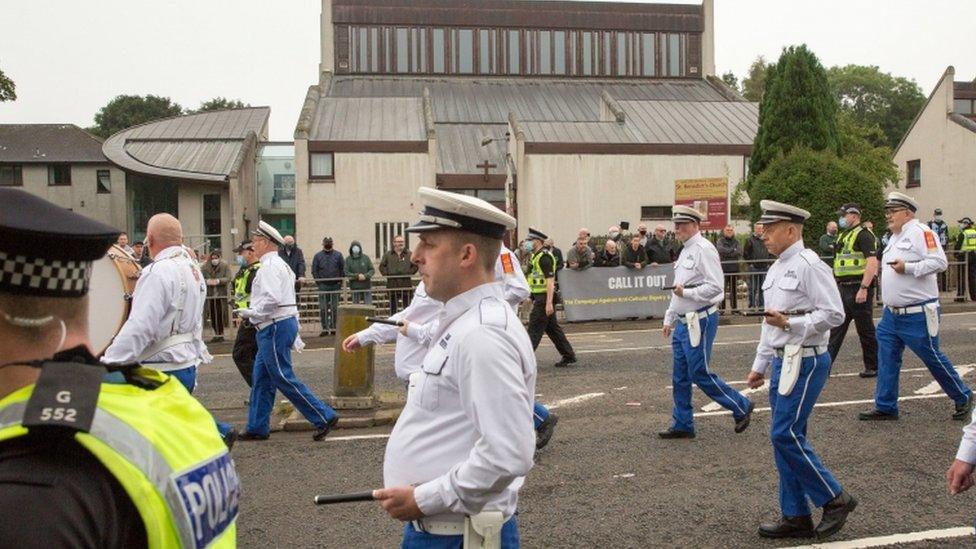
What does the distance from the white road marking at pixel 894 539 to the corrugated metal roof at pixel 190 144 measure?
3622 centimetres

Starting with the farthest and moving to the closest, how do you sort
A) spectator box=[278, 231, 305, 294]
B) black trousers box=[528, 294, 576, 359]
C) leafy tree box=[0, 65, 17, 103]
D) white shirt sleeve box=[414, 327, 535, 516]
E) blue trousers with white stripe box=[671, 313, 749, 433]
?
leafy tree box=[0, 65, 17, 103]
spectator box=[278, 231, 305, 294]
black trousers box=[528, 294, 576, 359]
blue trousers with white stripe box=[671, 313, 749, 433]
white shirt sleeve box=[414, 327, 535, 516]

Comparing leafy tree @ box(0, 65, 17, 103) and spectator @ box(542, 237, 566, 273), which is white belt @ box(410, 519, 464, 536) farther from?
leafy tree @ box(0, 65, 17, 103)

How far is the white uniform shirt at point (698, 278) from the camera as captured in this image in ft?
28.2

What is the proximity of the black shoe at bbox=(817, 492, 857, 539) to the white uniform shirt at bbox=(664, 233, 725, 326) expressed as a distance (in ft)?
9.91

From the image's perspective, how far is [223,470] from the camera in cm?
200

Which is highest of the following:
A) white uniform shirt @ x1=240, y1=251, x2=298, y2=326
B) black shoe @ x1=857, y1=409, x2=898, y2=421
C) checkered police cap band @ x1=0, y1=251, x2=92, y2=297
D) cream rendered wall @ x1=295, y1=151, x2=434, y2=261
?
cream rendered wall @ x1=295, y1=151, x2=434, y2=261

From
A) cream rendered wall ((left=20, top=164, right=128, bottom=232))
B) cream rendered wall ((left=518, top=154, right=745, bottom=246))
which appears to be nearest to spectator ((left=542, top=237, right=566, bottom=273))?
cream rendered wall ((left=518, top=154, right=745, bottom=246))

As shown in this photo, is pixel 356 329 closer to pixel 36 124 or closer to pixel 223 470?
pixel 223 470

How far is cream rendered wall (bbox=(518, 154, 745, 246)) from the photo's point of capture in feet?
115

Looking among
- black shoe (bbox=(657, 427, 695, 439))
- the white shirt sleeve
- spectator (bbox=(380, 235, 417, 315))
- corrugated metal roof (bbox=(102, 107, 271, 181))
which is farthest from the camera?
corrugated metal roof (bbox=(102, 107, 271, 181))

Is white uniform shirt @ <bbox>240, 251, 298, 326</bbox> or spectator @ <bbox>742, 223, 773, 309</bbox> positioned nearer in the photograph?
white uniform shirt @ <bbox>240, 251, 298, 326</bbox>

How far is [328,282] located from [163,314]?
1245cm

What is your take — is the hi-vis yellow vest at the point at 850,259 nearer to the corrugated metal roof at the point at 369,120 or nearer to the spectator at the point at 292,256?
the spectator at the point at 292,256

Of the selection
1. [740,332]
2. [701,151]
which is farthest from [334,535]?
[701,151]
